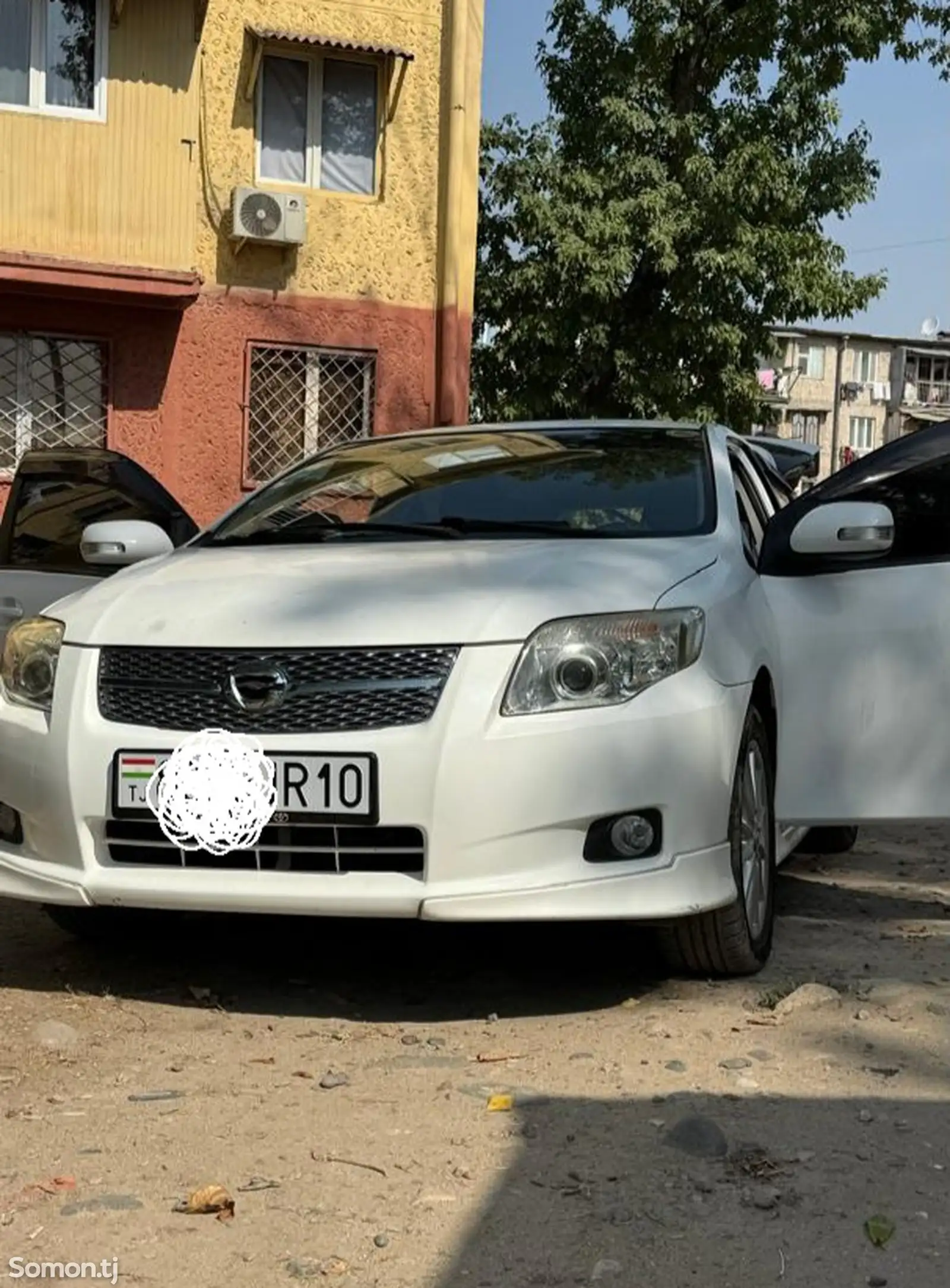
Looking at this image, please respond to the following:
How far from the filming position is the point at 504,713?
3.69 m

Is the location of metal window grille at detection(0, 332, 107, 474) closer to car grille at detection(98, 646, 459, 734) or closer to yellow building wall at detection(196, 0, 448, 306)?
yellow building wall at detection(196, 0, 448, 306)

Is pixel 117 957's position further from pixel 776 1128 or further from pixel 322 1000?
pixel 776 1128

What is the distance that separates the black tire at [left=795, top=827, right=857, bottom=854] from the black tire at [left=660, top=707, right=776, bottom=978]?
1918 mm

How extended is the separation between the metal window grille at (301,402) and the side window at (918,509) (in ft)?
35.0

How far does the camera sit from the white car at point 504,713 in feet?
12.1

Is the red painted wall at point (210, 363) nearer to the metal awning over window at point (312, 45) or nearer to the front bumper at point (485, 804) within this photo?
the metal awning over window at point (312, 45)

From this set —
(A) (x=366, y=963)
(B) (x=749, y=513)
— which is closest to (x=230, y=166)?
(B) (x=749, y=513)

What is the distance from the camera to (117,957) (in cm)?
453

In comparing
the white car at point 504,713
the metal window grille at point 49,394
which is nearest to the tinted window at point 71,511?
the white car at point 504,713

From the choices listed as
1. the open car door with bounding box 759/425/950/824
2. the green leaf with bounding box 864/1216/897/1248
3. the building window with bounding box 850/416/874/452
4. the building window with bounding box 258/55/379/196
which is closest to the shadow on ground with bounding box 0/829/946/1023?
the open car door with bounding box 759/425/950/824

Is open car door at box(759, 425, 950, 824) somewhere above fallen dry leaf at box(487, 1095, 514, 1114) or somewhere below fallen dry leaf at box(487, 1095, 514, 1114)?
above

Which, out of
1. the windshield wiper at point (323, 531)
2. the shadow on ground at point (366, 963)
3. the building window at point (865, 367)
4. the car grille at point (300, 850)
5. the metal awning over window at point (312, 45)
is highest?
the metal awning over window at point (312, 45)

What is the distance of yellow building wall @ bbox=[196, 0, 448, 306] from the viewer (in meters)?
15.0

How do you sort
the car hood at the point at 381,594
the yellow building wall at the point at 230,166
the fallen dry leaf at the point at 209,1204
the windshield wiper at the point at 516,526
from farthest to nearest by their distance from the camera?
the yellow building wall at the point at 230,166, the windshield wiper at the point at 516,526, the car hood at the point at 381,594, the fallen dry leaf at the point at 209,1204
